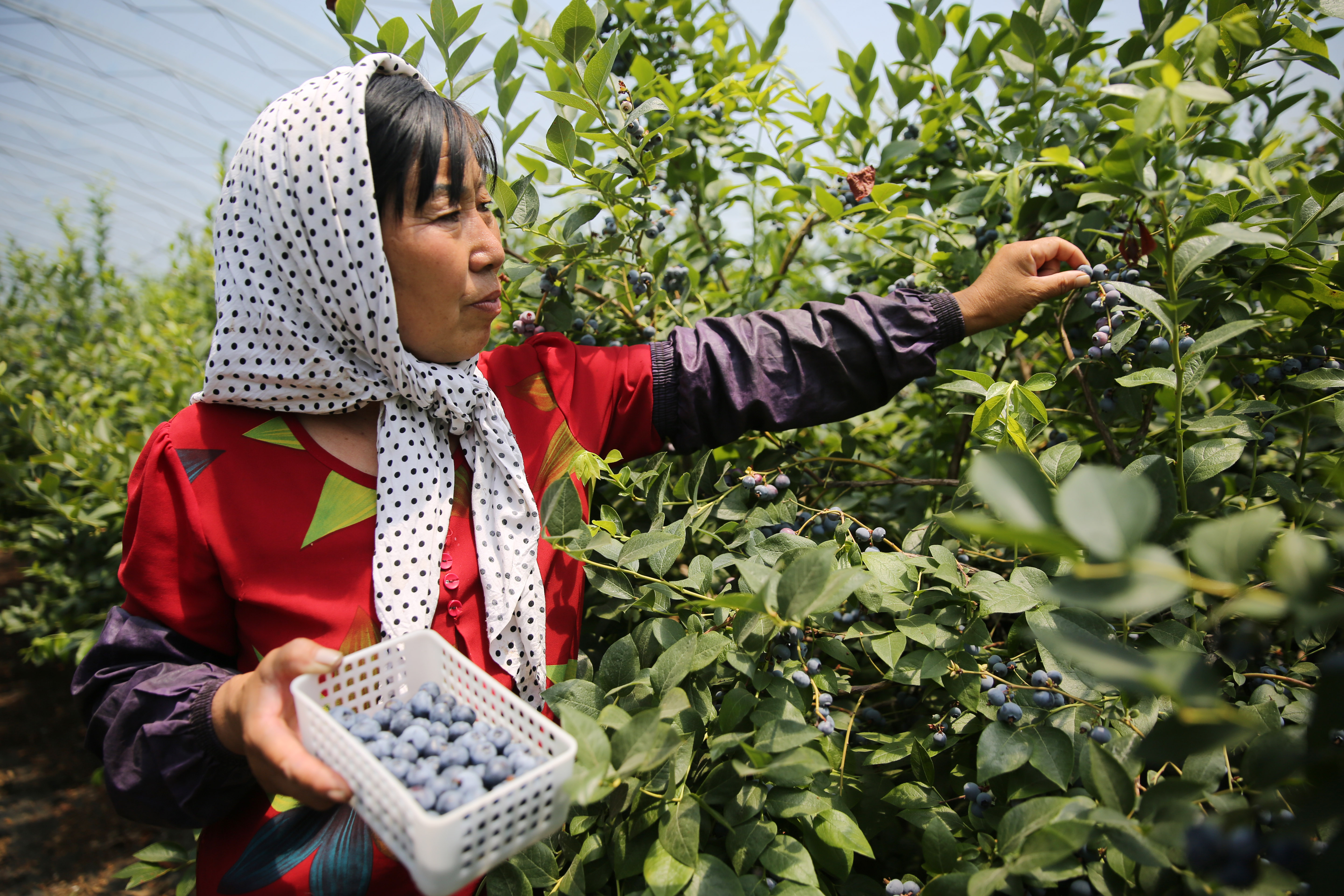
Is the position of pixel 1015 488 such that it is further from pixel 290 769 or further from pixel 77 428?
pixel 77 428

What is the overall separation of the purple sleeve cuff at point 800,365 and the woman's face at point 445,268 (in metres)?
0.32

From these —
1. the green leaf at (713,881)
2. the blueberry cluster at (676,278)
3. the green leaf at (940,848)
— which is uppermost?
the blueberry cluster at (676,278)

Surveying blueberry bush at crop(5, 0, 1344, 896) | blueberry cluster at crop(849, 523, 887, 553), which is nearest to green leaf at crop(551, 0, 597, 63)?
blueberry bush at crop(5, 0, 1344, 896)

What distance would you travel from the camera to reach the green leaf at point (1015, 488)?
0.44 m

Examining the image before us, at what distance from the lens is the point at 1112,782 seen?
704mm

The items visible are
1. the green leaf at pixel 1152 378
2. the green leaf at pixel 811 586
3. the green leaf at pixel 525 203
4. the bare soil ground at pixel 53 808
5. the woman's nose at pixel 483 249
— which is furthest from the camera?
the bare soil ground at pixel 53 808

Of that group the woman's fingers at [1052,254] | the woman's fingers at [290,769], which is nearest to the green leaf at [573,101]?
the woman's fingers at [1052,254]

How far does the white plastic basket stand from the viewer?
655 mm

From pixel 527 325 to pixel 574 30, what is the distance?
0.51m

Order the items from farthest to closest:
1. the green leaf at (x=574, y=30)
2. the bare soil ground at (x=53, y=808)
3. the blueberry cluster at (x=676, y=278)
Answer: the bare soil ground at (x=53, y=808), the blueberry cluster at (x=676, y=278), the green leaf at (x=574, y=30)

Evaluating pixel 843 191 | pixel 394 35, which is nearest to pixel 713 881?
pixel 843 191

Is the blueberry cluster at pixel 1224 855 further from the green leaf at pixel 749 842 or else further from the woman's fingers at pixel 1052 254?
the woman's fingers at pixel 1052 254

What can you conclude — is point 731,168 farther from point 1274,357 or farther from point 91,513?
point 91,513

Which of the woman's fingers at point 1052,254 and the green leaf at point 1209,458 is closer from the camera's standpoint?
the green leaf at point 1209,458
